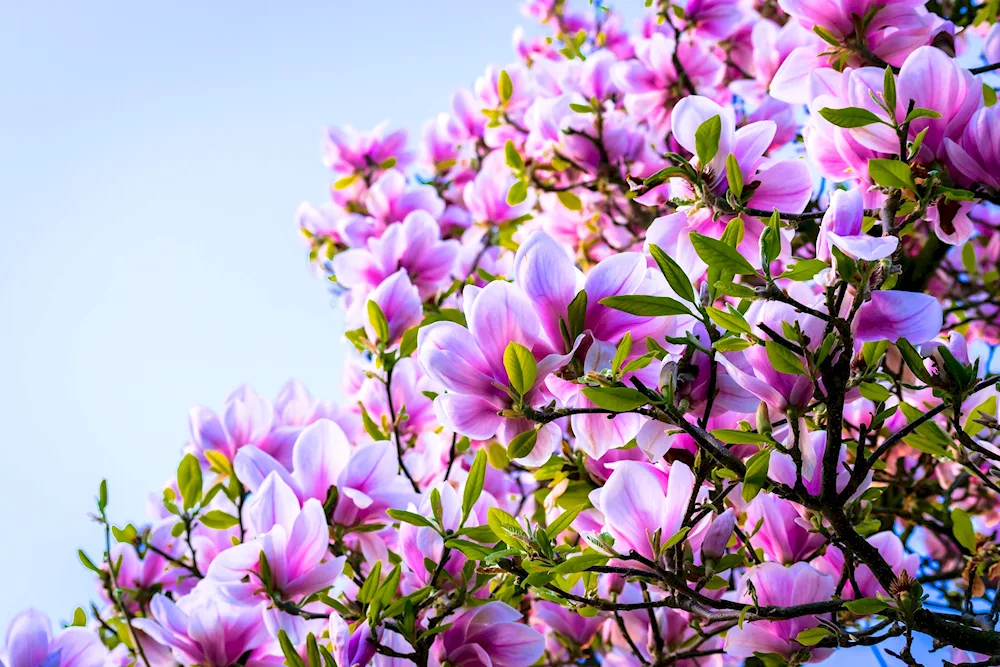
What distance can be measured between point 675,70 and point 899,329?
1.30 metres

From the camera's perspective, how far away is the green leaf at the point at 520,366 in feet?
2.33

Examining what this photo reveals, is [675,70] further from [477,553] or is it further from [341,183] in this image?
[477,553]

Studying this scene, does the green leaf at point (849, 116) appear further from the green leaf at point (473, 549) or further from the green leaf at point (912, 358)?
the green leaf at point (473, 549)

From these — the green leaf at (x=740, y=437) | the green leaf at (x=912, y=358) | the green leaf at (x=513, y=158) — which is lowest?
the green leaf at (x=740, y=437)

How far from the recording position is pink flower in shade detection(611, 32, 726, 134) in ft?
6.05

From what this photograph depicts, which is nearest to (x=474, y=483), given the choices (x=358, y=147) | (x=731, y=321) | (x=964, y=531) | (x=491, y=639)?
(x=491, y=639)

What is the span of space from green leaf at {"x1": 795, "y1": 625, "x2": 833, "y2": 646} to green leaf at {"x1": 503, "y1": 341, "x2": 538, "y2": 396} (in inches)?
18.4

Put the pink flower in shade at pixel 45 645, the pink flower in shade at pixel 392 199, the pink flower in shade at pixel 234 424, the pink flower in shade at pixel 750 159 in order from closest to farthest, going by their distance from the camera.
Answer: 1. the pink flower in shade at pixel 750 159
2. the pink flower in shade at pixel 45 645
3. the pink flower in shade at pixel 234 424
4. the pink flower in shade at pixel 392 199

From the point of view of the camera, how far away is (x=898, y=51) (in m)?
1.09

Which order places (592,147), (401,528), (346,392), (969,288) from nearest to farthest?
(401,528)
(592,147)
(346,392)
(969,288)

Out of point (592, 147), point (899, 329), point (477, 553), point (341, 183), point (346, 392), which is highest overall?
point (341, 183)

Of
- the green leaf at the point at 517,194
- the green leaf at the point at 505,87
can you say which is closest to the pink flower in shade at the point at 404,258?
the green leaf at the point at 517,194

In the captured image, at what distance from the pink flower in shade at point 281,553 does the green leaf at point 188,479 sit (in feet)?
0.99

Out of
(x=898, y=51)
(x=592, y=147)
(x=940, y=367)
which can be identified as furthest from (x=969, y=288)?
(x=940, y=367)
